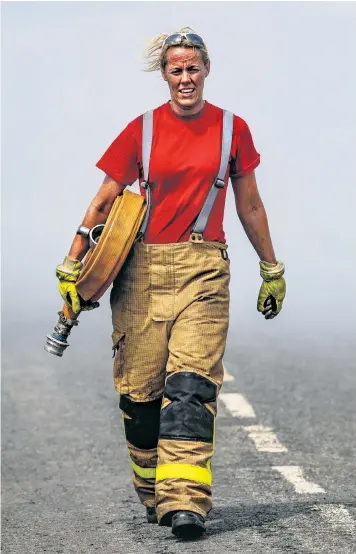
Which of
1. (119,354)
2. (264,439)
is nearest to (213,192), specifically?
(119,354)

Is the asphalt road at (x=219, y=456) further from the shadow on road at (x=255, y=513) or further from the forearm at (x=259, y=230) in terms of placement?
the forearm at (x=259, y=230)

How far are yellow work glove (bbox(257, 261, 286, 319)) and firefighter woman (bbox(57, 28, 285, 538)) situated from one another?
30 centimetres

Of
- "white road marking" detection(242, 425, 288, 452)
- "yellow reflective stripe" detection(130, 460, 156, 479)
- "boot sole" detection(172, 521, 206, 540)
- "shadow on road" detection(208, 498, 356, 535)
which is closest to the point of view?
"boot sole" detection(172, 521, 206, 540)

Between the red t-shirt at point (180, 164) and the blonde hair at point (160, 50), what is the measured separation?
0.67ft

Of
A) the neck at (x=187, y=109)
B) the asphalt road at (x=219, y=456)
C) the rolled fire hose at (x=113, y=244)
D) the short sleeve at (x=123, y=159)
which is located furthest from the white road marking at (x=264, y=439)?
the neck at (x=187, y=109)

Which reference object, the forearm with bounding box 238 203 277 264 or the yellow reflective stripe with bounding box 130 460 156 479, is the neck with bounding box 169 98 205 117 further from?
the yellow reflective stripe with bounding box 130 460 156 479

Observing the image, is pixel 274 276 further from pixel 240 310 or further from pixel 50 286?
pixel 50 286

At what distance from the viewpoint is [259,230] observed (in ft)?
30.4

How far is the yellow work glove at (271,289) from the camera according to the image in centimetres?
931

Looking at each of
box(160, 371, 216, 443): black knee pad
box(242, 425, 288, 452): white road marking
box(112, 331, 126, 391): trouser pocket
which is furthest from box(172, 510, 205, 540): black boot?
box(242, 425, 288, 452): white road marking

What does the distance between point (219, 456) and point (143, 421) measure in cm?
211

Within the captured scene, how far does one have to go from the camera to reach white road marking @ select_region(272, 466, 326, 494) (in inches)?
393

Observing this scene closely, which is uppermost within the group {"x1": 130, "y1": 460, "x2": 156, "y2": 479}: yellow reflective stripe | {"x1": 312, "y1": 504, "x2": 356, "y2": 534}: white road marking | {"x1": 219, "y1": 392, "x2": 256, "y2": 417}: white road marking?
{"x1": 130, "y1": 460, "x2": 156, "y2": 479}: yellow reflective stripe

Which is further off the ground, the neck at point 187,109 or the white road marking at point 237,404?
the neck at point 187,109
